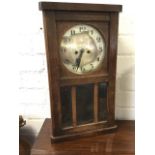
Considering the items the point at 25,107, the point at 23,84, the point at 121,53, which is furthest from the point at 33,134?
the point at 121,53

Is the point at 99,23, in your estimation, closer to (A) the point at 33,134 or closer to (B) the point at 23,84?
(B) the point at 23,84

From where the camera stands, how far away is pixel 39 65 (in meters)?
0.85

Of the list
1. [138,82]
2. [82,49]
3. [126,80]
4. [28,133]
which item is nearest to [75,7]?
[82,49]

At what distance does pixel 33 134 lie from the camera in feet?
3.11

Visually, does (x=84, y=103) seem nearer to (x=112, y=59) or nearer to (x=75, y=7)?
(x=112, y=59)

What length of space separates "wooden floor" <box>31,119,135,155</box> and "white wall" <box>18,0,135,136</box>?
0.60 ft

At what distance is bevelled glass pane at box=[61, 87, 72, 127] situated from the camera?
0.64 metres

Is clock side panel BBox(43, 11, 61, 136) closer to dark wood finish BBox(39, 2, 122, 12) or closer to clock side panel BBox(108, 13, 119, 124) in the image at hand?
dark wood finish BBox(39, 2, 122, 12)

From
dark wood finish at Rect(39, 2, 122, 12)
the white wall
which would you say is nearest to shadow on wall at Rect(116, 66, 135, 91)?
the white wall

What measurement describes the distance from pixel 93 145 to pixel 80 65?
239mm

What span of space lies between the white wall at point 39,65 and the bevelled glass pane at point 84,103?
0.22 m

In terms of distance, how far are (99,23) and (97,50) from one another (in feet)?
0.25

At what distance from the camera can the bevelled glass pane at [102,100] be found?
2.23 ft

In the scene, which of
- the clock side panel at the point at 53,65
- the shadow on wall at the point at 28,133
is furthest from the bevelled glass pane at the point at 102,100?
the shadow on wall at the point at 28,133
